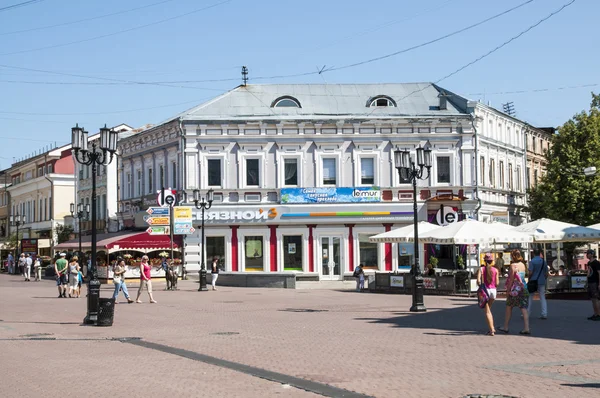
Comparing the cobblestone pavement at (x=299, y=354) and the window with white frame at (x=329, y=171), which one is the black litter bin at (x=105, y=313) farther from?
the window with white frame at (x=329, y=171)

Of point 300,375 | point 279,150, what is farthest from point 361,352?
point 279,150

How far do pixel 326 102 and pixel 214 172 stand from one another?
8.10 m

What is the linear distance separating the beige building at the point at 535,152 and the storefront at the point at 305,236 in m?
12.3

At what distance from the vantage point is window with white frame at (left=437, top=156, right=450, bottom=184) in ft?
154

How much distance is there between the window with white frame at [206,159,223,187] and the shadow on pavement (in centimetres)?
2247

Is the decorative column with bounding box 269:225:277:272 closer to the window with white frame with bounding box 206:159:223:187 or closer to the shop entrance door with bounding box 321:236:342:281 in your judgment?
the shop entrance door with bounding box 321:236:342:281

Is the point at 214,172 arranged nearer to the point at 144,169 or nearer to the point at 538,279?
the point at 144,169

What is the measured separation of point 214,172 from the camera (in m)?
46.8

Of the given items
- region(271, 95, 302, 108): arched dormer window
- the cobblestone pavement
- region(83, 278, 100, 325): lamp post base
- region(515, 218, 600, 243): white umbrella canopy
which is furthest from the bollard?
region(83, 278, 100, 325): lamp post base

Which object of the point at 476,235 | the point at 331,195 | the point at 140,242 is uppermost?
the point at 331,195

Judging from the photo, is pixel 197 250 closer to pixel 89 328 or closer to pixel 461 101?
pixel 461 101

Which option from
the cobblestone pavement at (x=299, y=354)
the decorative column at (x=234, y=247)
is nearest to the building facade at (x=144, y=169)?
the decorative column at (x=234, y=247)

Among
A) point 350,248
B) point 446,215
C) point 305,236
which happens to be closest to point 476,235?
point 446,215

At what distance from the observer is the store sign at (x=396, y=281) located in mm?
35219
